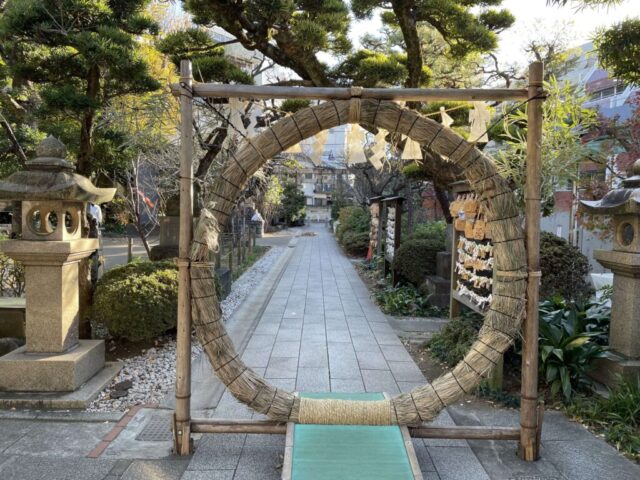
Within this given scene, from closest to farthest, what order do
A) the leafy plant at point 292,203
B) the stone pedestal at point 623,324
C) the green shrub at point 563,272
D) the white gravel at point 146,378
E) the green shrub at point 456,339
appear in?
the stone pedestal at point 623,324 < the white gravel at point 146,378 < the green shrub at point 456,339 < the green shrub at point 563,272 < the leafy plant at point 292,203

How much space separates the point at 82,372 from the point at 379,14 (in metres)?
6.99

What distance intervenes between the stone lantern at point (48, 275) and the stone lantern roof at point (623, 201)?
485 centimetres

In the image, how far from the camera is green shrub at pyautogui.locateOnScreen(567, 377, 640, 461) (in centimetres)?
342

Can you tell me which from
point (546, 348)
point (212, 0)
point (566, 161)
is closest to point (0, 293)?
point (212, 0)

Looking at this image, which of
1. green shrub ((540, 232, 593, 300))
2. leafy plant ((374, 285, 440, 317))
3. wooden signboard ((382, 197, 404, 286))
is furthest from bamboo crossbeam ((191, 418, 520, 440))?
wooden signboard ((382, 197, 404, 286))

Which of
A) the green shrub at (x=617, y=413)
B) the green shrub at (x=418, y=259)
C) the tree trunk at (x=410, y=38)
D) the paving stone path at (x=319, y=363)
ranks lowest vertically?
the paving stone path at (x=319, y=363)

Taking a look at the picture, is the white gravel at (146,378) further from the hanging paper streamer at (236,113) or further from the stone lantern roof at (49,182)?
the hanging paper streamer at (236,113)

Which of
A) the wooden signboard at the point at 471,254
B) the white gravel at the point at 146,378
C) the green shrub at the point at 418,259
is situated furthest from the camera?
the green shrub at the point at 418,259

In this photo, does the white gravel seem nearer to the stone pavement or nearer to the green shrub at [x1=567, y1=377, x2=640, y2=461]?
the stone pavement

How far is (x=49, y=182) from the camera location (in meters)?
4.14

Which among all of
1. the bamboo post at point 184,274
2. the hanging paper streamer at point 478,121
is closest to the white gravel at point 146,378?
the bamboo post at point 184,274

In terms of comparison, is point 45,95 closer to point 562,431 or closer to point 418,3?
point 418,3

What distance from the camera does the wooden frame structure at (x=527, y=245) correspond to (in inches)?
121

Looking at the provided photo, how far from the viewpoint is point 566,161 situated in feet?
16.0
